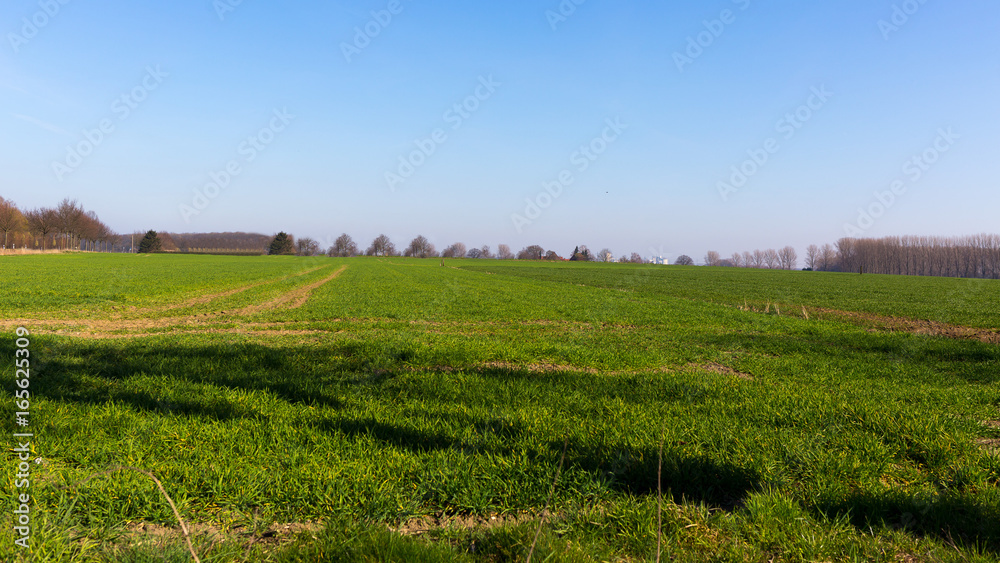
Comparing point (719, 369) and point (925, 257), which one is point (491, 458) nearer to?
point (719, 369)

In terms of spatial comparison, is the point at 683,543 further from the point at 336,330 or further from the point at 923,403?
the point at 336,330

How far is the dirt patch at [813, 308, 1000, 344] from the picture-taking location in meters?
17.1

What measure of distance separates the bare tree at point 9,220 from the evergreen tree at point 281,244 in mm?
83223

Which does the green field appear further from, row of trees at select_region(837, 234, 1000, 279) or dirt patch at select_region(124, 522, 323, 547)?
row of trees at select_region(837, 234, 1000, 279)

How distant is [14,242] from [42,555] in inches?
5876

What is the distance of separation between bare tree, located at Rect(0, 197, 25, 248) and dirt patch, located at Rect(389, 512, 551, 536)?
136 metres

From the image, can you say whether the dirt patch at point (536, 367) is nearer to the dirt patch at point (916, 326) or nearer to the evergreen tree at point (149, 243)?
the dirt patch at point (916, 326)

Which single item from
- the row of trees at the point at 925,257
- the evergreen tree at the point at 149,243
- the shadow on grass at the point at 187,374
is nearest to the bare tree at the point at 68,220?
the evergreen tree at the point at 149,243

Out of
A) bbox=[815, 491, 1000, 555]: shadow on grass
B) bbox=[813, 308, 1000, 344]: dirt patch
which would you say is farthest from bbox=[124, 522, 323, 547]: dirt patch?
bbox=[813, 308, 1000, 344]: dirt patch

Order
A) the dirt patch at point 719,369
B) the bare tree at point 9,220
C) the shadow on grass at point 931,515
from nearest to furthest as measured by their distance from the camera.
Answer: the shadow on grass at point 931,515 < the dirt patch at point 719,369 < the bare tree at point 9,220

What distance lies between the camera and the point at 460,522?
3.31m

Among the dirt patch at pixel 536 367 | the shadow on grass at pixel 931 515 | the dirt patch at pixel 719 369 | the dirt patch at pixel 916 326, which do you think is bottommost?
the dirt patch at pixel 916 326

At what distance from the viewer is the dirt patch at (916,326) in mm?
17062

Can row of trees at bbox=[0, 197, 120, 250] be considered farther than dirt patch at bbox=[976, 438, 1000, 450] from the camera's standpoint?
Yes
